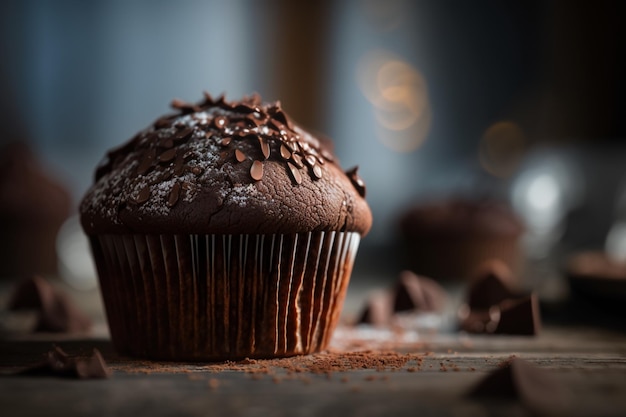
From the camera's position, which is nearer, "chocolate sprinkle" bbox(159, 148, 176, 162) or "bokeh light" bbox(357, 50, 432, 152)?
"chocolate sprinkle" bbox(159, 148, 176, 162)

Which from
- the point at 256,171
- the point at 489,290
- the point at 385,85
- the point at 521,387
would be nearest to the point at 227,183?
the point at 256,171

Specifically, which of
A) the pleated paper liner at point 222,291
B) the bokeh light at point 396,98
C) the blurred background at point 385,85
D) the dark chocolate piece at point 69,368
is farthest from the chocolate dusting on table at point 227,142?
the bokeh light at point 396,98

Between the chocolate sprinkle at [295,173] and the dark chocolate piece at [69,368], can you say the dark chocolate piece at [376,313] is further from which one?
the dark chocolate piece at [69,368]

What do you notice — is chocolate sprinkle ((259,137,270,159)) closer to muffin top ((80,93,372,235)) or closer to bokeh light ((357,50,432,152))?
muffin top ((80,93,372,235))

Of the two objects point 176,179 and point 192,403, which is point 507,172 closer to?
point 176,179

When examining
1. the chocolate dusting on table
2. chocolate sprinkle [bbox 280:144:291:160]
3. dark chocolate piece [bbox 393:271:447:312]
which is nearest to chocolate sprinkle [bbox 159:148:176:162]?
the chocolate dusting on table

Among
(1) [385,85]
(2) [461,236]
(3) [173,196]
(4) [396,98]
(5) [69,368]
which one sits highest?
(1) [385,85]

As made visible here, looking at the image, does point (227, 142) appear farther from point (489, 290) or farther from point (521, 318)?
point (489, 290)
